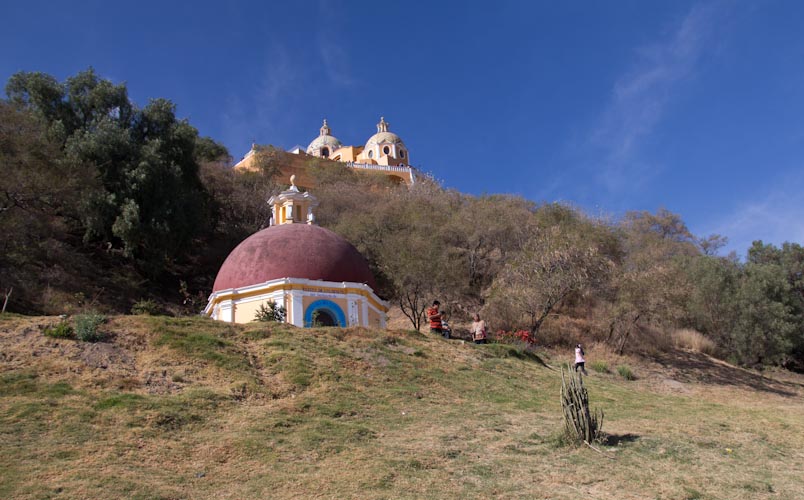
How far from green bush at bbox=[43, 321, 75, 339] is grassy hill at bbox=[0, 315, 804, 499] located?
20cm

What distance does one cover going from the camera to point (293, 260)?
22391 millimetres

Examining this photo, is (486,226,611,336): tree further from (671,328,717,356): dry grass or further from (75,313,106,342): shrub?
(75,313,106,342): shrub

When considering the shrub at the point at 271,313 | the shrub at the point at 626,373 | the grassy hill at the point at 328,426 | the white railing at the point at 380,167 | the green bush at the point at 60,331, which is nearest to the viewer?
the grassy hill at the point at 328,426

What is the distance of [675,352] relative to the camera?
29.0m

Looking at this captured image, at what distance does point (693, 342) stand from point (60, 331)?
24298 mm

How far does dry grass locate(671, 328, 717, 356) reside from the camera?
96.9 ft

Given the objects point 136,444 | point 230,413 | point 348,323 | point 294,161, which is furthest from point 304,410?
point 294,161

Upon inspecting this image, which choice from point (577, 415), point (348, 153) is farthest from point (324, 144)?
point (577, 415)

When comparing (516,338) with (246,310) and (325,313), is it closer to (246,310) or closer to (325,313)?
(325,313)

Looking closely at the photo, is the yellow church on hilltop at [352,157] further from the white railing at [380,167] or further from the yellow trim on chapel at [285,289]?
the yellow trim on chapel at [285,289]

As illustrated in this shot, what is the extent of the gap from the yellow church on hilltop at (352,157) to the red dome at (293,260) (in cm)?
2756

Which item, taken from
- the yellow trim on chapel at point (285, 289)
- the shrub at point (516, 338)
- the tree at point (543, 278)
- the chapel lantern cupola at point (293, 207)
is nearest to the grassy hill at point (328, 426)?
the yellow trim on chapel at point (285, 289)

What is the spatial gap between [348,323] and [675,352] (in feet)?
48.4

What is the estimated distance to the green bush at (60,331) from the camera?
15.3m
